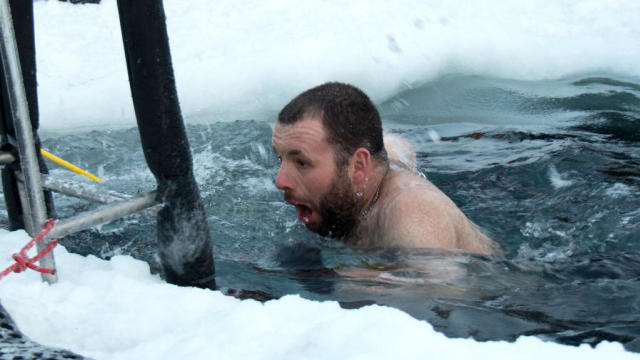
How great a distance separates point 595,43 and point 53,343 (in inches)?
249

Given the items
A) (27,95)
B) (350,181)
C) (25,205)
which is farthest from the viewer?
(350,181)

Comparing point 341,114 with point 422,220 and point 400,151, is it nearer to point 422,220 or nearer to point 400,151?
point 422,220

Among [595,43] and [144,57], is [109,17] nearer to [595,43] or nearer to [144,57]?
[595,43]

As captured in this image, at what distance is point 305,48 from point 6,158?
14.0 ft

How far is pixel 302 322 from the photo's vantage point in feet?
5.59

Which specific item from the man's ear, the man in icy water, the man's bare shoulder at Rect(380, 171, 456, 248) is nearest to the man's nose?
the man in icy water

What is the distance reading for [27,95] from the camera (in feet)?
7.61

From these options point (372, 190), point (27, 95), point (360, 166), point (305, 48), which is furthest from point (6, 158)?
point (305, 48)

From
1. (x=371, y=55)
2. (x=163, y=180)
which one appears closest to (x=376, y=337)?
(x=163, y=180)

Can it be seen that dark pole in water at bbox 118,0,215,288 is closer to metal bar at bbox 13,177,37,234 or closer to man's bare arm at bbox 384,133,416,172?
metal bar at bbox 13,177,37,234

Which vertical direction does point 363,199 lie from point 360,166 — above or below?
below

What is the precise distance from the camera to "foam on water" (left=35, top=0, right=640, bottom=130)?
19.8 feet

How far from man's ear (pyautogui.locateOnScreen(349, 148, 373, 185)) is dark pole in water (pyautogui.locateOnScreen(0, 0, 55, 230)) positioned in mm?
1382

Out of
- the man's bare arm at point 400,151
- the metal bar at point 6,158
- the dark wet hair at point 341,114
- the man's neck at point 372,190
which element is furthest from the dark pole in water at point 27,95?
the man's bare arm at point 400,151
